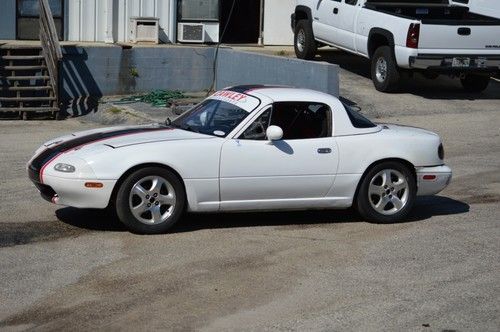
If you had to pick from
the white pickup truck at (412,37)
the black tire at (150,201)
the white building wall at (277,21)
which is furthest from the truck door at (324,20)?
the black tire at (150,201)

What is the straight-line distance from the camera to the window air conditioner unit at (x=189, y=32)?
2186 cm

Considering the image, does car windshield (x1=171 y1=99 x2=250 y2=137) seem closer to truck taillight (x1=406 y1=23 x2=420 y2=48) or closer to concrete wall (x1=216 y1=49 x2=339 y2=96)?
concrete wall (x1=216 y1=49 x2=339 y2=96)

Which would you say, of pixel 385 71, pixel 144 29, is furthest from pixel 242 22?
pixel 385 71

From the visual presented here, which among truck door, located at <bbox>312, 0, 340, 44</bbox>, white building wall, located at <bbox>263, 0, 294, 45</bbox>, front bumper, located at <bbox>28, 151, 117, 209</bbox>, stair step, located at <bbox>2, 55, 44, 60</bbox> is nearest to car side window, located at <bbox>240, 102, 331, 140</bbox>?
front bumper, located at <bbox>28, 151, 117, 209</bbox>

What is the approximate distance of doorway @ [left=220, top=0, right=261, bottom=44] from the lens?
23.2 metres

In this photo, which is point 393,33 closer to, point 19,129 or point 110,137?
point 19,129

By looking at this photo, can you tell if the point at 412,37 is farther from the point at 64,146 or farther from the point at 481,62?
the point at 64,146

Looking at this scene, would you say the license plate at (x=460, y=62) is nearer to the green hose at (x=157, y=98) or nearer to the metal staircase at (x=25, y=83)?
the green hose at (x=157, y=98)

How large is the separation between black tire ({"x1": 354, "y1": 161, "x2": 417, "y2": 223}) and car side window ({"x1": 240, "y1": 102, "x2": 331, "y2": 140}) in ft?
2.08

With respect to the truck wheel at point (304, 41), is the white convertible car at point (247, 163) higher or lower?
lower

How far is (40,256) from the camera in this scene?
845 cm

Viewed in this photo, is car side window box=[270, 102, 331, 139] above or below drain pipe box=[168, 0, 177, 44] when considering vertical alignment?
below

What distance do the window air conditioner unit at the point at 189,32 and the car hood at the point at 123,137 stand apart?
1202 centimetres

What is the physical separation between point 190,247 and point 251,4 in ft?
50.6
